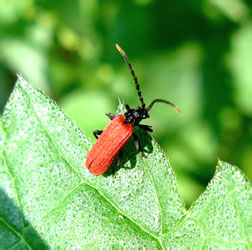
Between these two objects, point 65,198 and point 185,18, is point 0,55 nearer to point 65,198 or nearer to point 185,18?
point 185,18

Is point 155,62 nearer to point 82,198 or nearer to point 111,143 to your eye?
point 111,143

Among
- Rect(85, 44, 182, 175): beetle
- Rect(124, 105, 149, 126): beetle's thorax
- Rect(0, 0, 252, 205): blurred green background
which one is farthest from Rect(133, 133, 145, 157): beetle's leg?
Rect(0, 0, 252, 205): blurred green background

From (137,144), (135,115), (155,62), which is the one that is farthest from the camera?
(155,62)

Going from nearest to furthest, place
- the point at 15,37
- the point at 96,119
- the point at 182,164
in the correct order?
the point at 96,119
the point at 182,164
the point at 15,37

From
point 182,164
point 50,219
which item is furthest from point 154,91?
point 50,219

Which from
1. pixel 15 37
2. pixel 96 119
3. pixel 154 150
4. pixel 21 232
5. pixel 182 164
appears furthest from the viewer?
pixel 15 37

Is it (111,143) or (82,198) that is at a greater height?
(111,143)

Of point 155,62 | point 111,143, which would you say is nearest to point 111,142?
point 111,143
